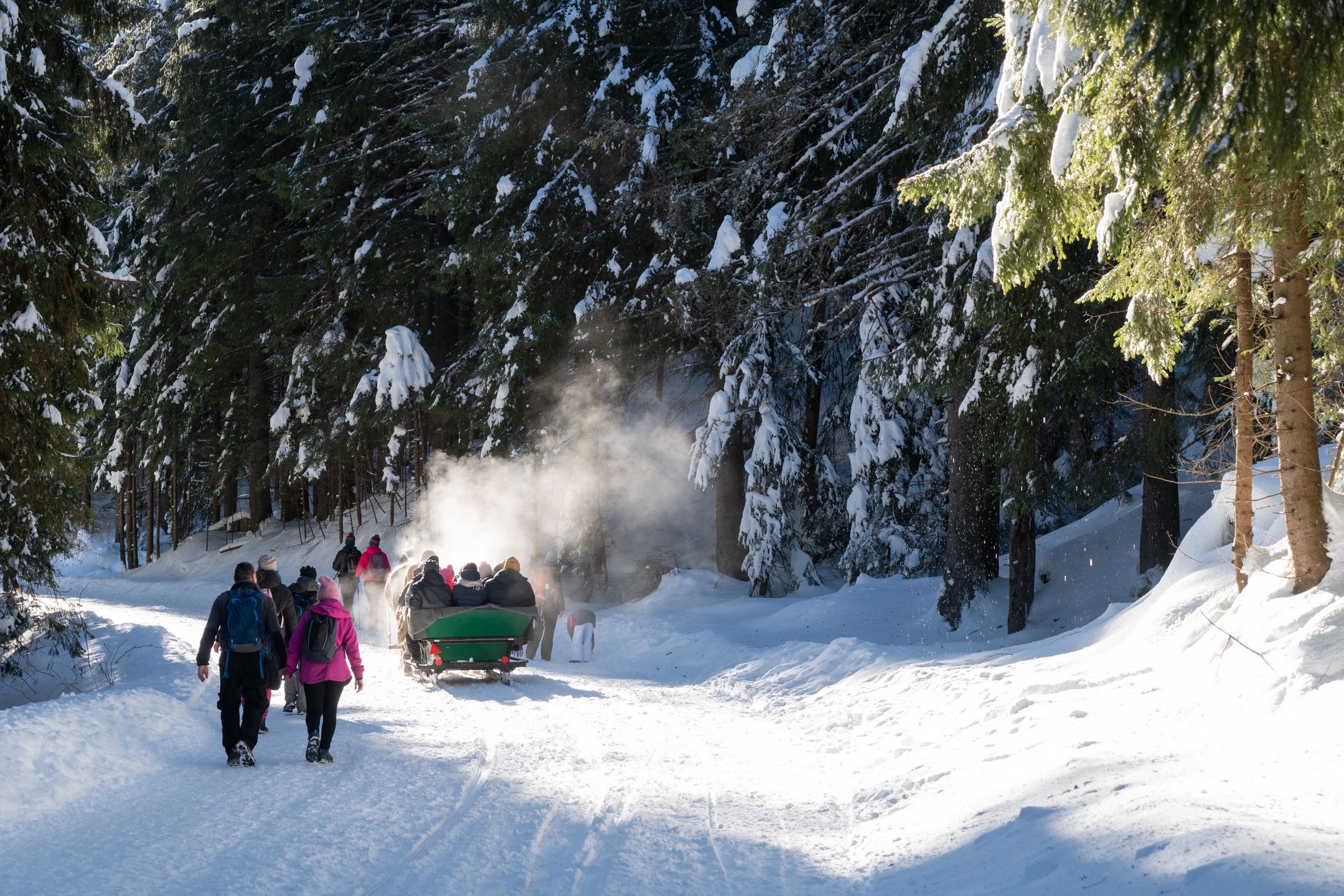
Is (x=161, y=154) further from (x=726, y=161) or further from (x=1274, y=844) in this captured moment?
(x=1274, y=844)

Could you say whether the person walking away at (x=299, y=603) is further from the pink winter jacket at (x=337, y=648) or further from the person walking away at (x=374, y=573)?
the person walking away at (x=374, y=573)

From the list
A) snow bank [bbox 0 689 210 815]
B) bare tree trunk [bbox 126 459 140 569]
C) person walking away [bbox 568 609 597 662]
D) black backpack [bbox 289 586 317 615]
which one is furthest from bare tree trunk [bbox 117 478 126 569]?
snow bank [bbox 0 689 210 815]

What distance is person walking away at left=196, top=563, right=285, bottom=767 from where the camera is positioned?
8.33 m

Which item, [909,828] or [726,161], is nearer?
[909,828]

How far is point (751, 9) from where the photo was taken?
1902 cm

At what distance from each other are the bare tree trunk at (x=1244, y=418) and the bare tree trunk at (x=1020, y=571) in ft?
20.4

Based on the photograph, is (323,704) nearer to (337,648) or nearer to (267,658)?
(337,648)

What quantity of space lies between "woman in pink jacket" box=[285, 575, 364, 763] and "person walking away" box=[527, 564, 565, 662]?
7.92 metres

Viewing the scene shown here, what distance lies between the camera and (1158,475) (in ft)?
43.7

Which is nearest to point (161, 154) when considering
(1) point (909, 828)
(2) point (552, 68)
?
(2) point (552, 68)

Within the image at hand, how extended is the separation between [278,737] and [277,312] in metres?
20.2

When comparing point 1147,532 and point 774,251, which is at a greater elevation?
point 774,251

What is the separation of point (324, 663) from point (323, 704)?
380 mm

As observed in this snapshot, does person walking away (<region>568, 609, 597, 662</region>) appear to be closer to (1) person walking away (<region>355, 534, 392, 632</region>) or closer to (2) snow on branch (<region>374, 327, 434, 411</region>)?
(1) person walking away (<region>355, 534, 392, 632</region>)
